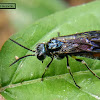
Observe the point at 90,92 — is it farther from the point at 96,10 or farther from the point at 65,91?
the point at 96,10

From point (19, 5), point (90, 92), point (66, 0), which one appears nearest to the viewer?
point (90, 92)

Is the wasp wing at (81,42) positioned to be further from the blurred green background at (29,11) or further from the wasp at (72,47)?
the blurred green background at (29,11)

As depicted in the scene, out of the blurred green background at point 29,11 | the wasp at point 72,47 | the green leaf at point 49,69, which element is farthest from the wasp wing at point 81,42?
the blurred green background at point 29,11

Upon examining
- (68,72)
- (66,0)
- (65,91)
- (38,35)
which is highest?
(66,0)

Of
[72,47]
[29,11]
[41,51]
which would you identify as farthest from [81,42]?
[29,11]

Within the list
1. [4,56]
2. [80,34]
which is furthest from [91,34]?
[4,56]

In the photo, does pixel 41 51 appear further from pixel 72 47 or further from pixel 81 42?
pixel 81 42

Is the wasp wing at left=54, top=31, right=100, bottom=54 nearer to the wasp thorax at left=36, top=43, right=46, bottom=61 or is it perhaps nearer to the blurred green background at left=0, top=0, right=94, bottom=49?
the wasp thorax at left=36, top=43, right=46, bottom=61

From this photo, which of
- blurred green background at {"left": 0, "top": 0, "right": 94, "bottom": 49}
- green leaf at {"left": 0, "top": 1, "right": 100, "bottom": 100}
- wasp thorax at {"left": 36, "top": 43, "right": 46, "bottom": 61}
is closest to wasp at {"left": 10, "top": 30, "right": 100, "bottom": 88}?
wasp thorax at {"left": 36, "top": 43, "right": 46, "bottom": 61}
